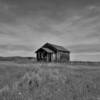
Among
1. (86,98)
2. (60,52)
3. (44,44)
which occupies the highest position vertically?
(44,44)

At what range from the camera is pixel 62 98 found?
181 inches

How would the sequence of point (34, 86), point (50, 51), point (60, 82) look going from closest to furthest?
point (34, 86) < point (60, 82) < point (50, 51)

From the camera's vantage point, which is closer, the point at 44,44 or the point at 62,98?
the point at 62,98

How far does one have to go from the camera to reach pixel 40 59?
3441 centimetres

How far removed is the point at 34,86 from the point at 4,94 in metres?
1.60

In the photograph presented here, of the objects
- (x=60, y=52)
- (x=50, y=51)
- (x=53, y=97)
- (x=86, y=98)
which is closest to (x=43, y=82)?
(x=53, y=97)

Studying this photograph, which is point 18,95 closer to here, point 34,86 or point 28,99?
point 28,99

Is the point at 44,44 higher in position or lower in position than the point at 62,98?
higher

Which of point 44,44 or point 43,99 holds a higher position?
point 44,44

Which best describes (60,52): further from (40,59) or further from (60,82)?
(60,82)

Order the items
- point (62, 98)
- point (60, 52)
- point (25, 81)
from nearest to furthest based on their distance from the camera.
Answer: point (62, 98) < point (25, 81) < point (60, 52)

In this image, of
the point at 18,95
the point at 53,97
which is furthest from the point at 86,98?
the point at 18,95

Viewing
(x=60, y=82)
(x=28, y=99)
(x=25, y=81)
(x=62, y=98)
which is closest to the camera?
(x=28, y=99)

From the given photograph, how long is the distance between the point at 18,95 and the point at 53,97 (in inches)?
52.8
